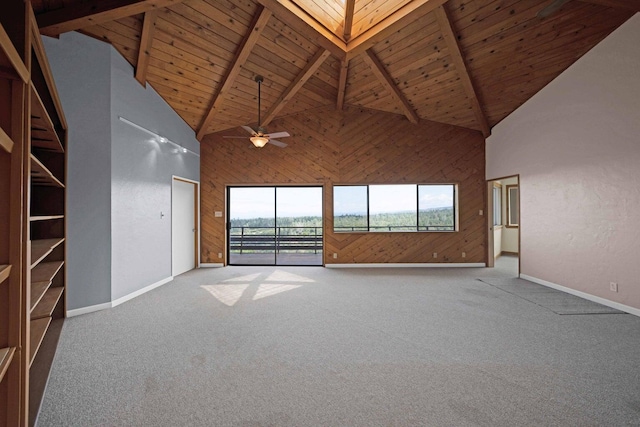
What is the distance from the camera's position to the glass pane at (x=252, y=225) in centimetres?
711

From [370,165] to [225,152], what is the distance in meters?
3.39

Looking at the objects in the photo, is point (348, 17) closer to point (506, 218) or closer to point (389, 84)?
point (389, 84)

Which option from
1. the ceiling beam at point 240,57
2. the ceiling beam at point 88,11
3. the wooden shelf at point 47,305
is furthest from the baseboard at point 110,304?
the ceiling beam at point 240,57

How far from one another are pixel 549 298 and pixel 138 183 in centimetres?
638

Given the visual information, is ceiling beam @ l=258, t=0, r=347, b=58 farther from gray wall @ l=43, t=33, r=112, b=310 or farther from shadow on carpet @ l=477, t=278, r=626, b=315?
shadow on carpet @ l=477, t=278, r=626, b=315

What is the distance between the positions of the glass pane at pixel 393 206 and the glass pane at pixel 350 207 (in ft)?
0.63

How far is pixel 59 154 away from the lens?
11.0ft

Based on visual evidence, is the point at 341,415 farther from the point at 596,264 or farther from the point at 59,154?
the point at 596,264

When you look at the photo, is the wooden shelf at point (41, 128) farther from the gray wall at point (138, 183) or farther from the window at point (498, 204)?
the window at point (498, 204)

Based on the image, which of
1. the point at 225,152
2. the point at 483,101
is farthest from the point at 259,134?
the point at 483,101

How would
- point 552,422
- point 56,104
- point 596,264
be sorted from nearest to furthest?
point 552,422 → point 56,104 → point 596,264

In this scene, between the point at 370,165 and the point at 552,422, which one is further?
the point at 370,165

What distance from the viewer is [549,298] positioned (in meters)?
4.21

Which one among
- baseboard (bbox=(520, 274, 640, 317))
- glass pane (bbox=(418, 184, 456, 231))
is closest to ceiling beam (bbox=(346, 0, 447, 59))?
glass pane (bbox=(418, 184, 456, 231))
